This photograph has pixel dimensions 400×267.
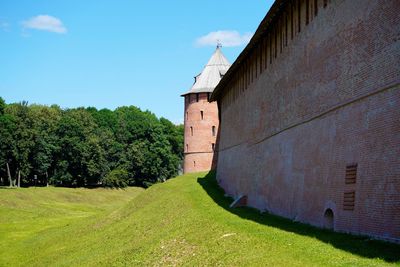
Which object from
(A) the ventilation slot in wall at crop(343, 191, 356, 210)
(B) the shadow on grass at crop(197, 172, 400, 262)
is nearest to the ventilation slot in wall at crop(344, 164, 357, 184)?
(A) the ventilation slot in wall at crop(343, 191, 356, 210)

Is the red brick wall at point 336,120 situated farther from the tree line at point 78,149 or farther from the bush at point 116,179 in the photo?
the bush at point 116,179

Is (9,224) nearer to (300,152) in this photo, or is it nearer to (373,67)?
(300,152)

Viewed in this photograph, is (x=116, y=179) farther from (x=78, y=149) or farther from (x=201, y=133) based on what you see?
(x=201, y=133)

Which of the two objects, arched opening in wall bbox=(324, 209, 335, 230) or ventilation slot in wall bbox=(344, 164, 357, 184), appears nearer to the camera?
ventilation slot in wall bbox=(344, 164, 357, 184)

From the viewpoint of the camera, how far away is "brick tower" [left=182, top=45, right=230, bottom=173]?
45.4 meters

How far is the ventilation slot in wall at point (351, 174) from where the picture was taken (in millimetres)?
11773

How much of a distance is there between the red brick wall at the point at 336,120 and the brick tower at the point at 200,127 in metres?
23.1

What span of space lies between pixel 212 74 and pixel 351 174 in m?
36.1

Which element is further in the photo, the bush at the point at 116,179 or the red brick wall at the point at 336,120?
the bush at the point at 116,179

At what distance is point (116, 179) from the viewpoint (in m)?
65.7

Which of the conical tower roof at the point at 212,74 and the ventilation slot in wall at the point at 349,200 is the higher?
the conical tower roof at the point at 212,74

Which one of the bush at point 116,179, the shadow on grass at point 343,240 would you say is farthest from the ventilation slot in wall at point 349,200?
the bush at point 116,179

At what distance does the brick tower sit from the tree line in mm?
20956

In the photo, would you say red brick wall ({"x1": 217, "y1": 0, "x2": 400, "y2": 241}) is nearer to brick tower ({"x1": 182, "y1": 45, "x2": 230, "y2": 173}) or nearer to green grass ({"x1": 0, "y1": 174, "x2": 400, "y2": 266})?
green grass ({"x1": 0, "y1": 174, "x2": 400, "y2": 266})
